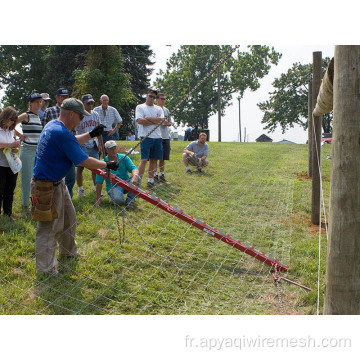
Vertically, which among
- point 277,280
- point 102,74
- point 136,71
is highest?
point 136,71

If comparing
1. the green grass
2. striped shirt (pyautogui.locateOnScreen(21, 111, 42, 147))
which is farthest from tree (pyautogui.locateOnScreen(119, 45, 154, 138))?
striped shirt (pyautogui.locateOnScreen(21, 111, 42, 147))

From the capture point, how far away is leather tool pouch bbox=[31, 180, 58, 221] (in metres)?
3.50

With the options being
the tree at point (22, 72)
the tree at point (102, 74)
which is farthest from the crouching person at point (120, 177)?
the tree at point (22, 72)

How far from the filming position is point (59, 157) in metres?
3.56

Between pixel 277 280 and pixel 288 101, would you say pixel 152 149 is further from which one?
pixel 288 101

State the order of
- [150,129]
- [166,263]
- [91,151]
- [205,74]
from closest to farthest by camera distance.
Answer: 1. [166,263]
2. [91,151]
3. [150,129]
4. [205,74]

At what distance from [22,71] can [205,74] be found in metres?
15.4

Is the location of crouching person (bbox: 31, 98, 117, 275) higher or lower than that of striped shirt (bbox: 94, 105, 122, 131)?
lower

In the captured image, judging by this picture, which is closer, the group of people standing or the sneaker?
the group of people standing

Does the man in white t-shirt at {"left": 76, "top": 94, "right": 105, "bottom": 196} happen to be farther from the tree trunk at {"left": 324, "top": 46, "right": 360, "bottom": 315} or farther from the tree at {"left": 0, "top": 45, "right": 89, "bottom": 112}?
the tree at {"left": 0, "top": 45, "right": 89, "bottom": 112}

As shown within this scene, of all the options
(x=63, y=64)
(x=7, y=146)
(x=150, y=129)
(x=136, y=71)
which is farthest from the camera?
(x=63, y=64)

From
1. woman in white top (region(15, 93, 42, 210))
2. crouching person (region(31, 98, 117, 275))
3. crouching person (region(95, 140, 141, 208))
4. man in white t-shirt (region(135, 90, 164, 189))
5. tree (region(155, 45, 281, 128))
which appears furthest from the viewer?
tree (region(155, 45, 281, 128))

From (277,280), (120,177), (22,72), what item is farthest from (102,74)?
(22,72)

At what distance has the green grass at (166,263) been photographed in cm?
334
